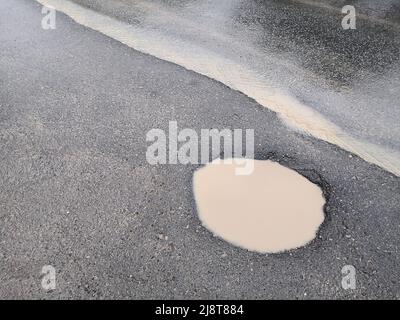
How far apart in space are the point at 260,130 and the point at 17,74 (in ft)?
12.0

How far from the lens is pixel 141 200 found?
401cm

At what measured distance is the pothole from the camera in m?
3.69

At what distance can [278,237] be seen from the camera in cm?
370

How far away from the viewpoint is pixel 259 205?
3.98 meters

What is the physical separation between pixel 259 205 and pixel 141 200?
116cm

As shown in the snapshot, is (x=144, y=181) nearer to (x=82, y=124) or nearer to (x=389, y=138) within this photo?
(x=82, y=124)

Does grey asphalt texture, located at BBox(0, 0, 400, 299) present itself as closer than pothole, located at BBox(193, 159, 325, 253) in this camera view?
Yes

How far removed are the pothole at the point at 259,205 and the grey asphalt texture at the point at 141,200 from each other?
0.10 metres

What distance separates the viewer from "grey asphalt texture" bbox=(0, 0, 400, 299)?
3.37 m

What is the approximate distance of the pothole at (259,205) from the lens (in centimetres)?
369

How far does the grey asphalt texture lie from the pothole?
0.33 ft
